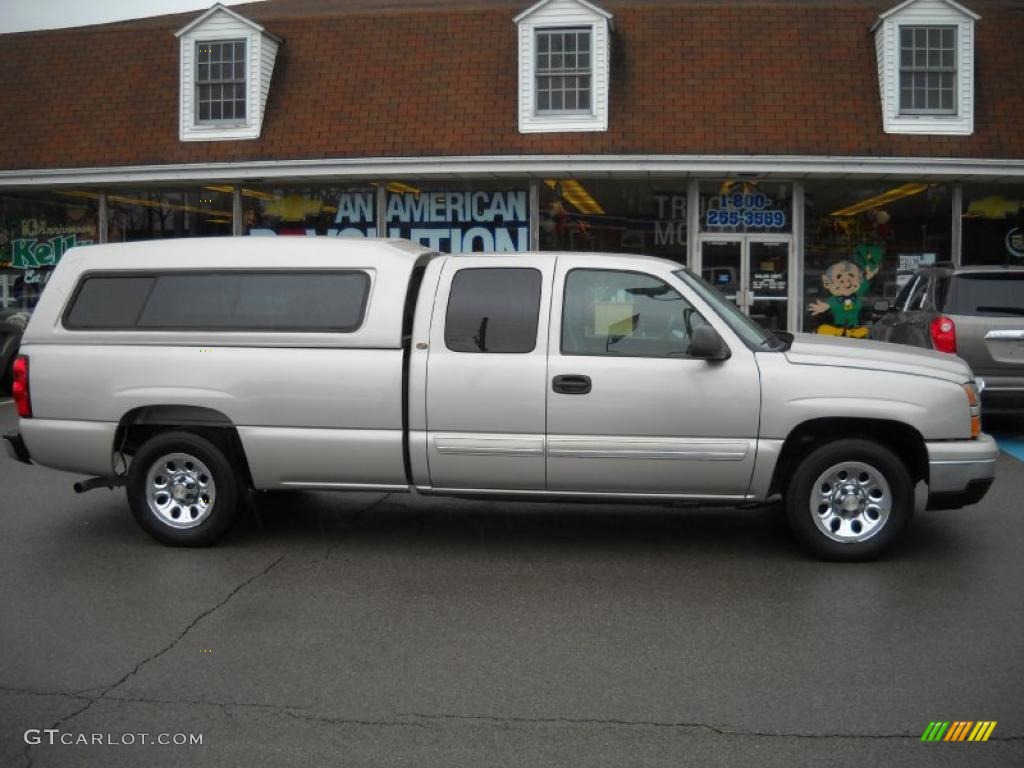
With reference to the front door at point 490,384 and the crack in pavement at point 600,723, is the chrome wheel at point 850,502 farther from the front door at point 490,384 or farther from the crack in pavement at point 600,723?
the crack in pavement at point 600,723

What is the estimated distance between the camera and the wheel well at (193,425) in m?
7.28

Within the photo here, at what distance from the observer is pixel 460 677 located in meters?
5.00

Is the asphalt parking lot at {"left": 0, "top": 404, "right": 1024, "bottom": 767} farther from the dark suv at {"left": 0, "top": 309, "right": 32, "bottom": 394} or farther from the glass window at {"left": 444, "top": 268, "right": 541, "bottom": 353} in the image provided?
the dark suv at {"left": 0, "top": 309, "right": 32, "bottom": 394}

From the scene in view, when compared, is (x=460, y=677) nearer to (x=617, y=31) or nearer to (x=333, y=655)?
(x=333, y=655)

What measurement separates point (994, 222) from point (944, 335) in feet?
26.4

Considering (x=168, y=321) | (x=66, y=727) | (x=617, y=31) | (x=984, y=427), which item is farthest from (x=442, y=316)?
(x=617, y=31)

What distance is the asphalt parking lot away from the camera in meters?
4.34

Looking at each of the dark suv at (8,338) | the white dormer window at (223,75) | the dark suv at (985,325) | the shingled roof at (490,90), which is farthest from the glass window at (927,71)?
the dark suv at (8,338)

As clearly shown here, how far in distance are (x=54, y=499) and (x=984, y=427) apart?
9.74 meters

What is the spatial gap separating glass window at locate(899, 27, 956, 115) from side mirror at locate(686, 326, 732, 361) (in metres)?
12.5

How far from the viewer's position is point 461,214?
18.8 m

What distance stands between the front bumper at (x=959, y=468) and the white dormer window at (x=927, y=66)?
11.8 metres

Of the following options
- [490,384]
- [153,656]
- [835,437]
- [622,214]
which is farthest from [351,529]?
[622,214]

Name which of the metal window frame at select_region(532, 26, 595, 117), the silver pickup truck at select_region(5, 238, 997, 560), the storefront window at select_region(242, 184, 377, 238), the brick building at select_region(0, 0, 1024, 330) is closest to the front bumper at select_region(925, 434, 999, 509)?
the silver pickup truck at select_region(5, 238, 997, 560)
